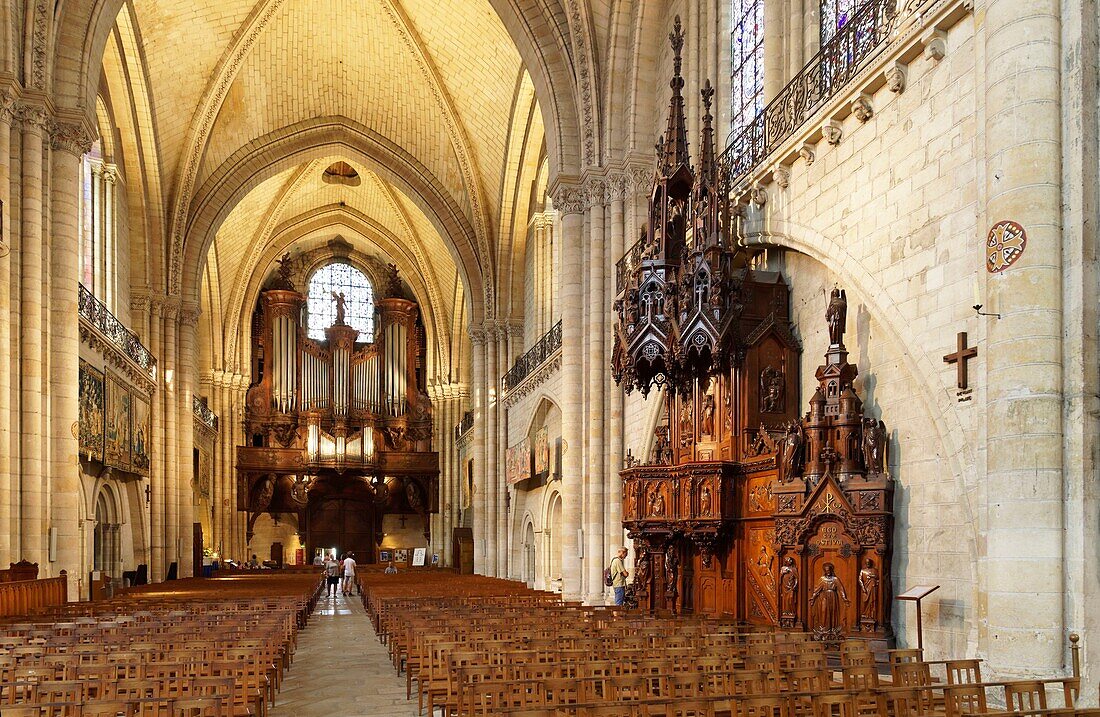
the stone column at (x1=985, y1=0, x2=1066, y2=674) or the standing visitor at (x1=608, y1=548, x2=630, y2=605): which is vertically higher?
the stone column at (x1=985, y1=0, x2=1066, y2=674)

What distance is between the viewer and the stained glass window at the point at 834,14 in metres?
11.8

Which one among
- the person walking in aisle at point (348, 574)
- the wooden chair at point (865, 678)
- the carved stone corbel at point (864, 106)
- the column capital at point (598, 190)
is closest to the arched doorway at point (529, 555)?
the person walking in aisle at point (348, 574)

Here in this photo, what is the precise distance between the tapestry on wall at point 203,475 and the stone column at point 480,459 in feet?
28.7

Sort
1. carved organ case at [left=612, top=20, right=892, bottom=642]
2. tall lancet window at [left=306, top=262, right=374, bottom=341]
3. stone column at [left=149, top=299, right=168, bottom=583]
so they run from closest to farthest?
carved organ case at [left=612, top=20, right=892, bottom=642] → stone column at [left=149, top=299, right=168, bottom=583] → tall lancet window at [left=306, top=262, right=374, bottom=341]

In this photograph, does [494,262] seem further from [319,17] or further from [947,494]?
[947,494]

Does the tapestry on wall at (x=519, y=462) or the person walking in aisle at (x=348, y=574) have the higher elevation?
the tapestry on wall at (x=519, y=462)

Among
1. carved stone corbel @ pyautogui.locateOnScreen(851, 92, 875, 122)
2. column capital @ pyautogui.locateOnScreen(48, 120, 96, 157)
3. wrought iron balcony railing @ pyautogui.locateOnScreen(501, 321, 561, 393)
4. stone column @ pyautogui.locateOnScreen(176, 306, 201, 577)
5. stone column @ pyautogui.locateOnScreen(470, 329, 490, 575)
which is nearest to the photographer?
carved stone corbel @ pyautogui.locateOnScreen(851, 92, 875, 122)

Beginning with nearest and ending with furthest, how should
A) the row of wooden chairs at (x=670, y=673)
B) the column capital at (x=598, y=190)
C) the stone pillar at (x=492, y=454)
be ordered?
1. the row of wooden chairs at (x=670, y=673)
2. the column capital at (x=598, y=190)
3. the stone pillar at (x=492, y=454)

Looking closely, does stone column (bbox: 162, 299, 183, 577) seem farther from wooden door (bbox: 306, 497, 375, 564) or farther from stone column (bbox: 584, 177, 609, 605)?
stone column (bbox: 584, 177, 609, 605)

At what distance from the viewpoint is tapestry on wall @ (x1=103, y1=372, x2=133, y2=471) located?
68.0ft

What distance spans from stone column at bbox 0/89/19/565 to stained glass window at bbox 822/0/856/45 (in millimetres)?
11125

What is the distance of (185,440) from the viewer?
2802 centimetres

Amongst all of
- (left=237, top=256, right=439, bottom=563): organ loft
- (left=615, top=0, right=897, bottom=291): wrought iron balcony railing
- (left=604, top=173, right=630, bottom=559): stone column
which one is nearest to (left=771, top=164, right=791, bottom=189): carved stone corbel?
(left=615, top=0, right=897, bottom=291): wrought iron balcony railing

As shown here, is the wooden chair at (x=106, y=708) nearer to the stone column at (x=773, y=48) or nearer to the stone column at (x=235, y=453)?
the stone column at (x=773, y=48)
